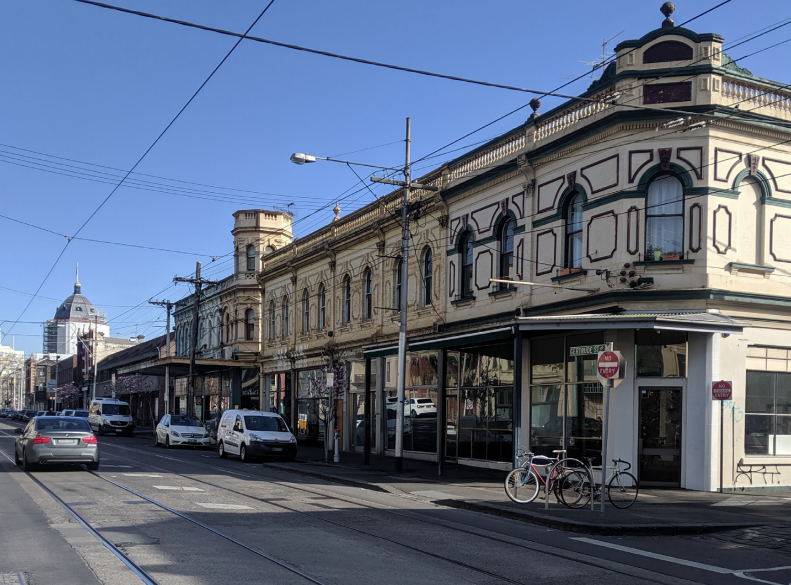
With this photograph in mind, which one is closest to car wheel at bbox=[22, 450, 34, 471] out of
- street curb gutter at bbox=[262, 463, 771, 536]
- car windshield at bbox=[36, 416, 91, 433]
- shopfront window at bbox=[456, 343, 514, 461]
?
car windshield at bbox=[36, 416, 91, 433]

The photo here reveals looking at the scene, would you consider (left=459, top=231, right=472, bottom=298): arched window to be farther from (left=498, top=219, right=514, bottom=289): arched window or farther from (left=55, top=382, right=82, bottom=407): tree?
(left=55, top=382, right=82, bottom=407): tree

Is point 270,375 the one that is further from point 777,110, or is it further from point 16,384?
point 16,384

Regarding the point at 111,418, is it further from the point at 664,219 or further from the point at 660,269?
the point at 664,219

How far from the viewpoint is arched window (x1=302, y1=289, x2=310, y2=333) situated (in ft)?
131

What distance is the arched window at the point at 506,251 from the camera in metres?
24.5

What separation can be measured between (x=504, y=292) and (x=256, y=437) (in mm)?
9787

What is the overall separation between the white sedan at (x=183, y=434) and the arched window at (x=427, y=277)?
45.2 ft

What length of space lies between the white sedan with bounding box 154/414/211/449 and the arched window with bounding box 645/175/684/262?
78.6 feet

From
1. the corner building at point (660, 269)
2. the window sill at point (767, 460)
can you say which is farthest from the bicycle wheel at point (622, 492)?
the window sill at point (767, 460)

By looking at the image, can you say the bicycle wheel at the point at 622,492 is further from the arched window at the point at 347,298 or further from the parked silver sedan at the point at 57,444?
the arched window at the point at 347,298

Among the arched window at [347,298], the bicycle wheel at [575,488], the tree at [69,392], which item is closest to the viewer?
the bicycle wheel at [575,488]

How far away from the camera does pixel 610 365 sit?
577 inches

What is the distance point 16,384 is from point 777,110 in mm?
186883

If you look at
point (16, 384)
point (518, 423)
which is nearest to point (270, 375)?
point (518, 423)
